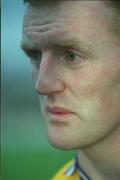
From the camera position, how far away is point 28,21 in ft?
5.70

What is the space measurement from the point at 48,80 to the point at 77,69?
112mm

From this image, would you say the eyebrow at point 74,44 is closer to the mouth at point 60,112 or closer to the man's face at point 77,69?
the man's face at point 77,69

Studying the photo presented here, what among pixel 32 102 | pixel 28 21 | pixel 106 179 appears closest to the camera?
pixel 28 21

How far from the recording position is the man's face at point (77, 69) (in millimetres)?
1603

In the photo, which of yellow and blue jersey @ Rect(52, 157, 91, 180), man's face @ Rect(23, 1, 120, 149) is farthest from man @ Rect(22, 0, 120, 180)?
yellow and blue jersey @ Rect(52, 157, 91, 180)

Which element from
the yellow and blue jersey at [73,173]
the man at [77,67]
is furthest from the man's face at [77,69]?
the yellow and blue jersey at [73,173]

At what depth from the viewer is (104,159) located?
6.01 feet

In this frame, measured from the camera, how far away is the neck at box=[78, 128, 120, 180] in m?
1.79

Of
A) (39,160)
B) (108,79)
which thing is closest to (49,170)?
(39,160)

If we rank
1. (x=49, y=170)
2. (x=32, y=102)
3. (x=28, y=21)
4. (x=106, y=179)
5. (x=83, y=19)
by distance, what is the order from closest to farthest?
(x=83, y=19), (x=28, y=21), (x=106, y=179), (x=49, y=170), (x=32, y=102)

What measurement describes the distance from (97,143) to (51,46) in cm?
42

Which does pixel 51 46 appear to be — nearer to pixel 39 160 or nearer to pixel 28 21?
pixel 28 21

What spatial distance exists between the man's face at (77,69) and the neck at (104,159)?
0.11 m

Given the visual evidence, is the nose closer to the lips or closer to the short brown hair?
the lips
